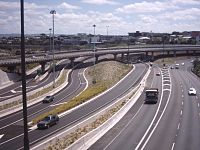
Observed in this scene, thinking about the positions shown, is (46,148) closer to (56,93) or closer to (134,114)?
(134,114)

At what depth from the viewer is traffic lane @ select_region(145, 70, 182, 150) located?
34562mm

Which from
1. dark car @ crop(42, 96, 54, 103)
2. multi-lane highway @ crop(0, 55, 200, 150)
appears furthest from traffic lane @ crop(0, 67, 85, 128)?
dark car @ crop(42, 96, 54, 103)

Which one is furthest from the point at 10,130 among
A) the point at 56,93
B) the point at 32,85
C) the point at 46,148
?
the point at 32,85

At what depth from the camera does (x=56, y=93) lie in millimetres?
78438

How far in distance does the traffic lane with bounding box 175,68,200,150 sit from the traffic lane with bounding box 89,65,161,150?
413 centimetres

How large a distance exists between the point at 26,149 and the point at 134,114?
31978 millimetres

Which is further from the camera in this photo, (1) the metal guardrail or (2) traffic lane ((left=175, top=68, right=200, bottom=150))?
(1) the metal guardrail

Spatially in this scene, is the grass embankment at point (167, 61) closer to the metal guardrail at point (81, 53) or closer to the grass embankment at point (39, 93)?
the metal guardrail at point (81, 53)

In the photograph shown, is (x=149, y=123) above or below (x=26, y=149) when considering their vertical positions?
below

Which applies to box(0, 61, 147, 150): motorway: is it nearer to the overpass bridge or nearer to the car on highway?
the car on highway

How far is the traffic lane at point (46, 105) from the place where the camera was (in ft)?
170

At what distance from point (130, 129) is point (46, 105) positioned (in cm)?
2721

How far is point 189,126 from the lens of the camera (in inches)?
1668

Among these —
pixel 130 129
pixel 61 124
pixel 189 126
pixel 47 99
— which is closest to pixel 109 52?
pixel 47 99
